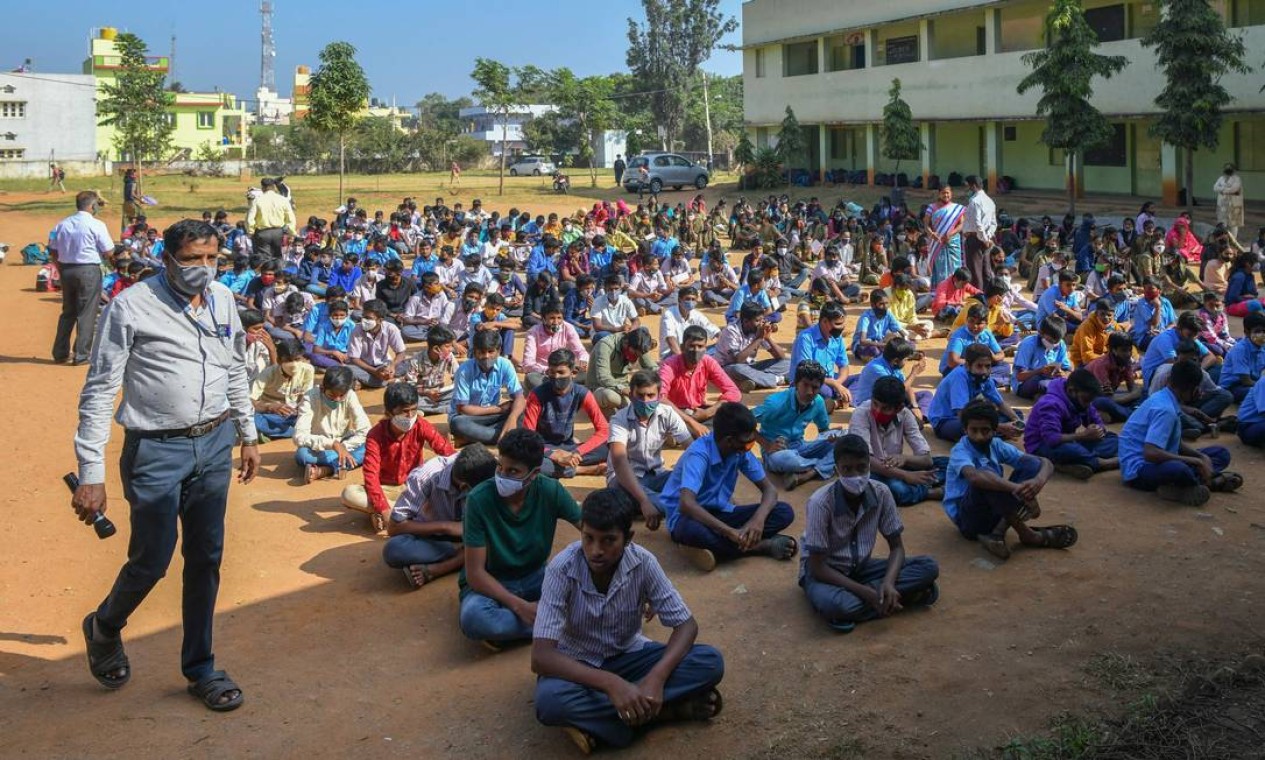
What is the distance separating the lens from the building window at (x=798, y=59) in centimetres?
3786

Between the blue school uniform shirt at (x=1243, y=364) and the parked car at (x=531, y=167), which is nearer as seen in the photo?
the blue school uniform shirt at (x=1243, y=364)

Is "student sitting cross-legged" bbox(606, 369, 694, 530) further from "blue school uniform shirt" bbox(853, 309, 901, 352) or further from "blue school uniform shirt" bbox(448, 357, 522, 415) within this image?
"blue school uniform shirt" bbox(853, 309, 901, 352)

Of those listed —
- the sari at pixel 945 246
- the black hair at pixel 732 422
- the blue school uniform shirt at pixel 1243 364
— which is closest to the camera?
the black hair at pixel 732 422

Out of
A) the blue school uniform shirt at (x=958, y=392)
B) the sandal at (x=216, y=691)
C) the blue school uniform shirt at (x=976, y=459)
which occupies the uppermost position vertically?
the blue school uniform shirt at (x=958, y=392)

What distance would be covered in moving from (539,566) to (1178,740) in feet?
9.18

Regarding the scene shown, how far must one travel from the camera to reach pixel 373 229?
74.5ft

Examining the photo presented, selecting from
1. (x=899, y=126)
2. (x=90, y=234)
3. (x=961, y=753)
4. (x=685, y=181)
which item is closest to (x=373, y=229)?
(x=90, y=234)

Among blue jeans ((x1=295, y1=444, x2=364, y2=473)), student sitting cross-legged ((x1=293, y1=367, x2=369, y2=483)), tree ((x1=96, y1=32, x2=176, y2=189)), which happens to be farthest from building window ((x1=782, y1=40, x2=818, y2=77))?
blue jeans ((x1=295, y1=444, x2=364, y2=473))

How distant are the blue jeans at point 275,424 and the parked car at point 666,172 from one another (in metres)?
28.2

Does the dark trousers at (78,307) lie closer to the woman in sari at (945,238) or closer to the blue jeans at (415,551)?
the blue jeans at (415,551)

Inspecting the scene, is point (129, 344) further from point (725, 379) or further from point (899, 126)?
point (899, 126)

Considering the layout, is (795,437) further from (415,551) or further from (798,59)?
(798,59)

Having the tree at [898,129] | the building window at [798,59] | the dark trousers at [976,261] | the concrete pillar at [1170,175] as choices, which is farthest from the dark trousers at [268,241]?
the building window at [798,59]

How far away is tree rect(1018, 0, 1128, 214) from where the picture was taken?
74.0ft
